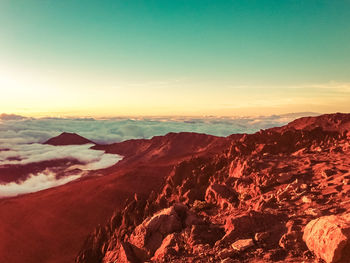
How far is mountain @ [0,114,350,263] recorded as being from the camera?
7.90 metres

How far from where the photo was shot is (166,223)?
10125 mm

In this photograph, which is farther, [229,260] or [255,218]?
[255,218]

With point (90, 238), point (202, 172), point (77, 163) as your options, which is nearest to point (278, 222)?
point (202, 172)

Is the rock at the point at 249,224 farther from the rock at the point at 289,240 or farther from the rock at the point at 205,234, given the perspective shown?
the rock at the point at 289,240

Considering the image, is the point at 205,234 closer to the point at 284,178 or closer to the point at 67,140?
the point at 284,178

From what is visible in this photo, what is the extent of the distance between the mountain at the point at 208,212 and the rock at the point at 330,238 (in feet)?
0.60

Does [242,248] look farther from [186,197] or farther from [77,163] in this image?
[77,163]

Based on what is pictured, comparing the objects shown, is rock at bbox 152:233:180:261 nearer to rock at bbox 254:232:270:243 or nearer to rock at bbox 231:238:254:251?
rock at bbox 231:238:254:251

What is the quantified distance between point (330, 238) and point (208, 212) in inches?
261

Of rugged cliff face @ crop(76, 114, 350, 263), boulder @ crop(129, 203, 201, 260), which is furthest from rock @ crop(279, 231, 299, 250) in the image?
boulder @ crop(129, 203, 201, 260)

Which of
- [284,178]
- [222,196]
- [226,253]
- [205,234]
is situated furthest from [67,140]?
[226,253]

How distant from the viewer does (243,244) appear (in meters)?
7.34

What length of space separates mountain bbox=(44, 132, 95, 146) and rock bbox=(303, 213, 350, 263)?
120 metres

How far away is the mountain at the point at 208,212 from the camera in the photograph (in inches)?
311
